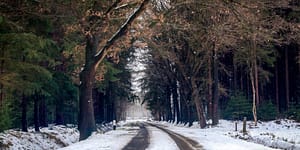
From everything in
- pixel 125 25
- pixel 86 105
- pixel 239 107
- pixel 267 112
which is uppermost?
pixel 125 25

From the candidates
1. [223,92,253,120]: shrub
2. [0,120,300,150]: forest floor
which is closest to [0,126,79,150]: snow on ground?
[0,120,300,150]: forest floor

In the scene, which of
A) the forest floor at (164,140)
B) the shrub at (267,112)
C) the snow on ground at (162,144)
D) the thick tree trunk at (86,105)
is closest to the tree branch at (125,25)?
the thick tree trunk at (86,105)

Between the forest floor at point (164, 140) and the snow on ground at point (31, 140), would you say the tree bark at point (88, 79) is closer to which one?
the forest floor at point (164, 140)

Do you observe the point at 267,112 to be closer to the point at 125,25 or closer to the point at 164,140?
the point at 164,140

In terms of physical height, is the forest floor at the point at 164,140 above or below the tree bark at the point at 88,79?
below

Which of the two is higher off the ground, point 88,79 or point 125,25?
point 125,25

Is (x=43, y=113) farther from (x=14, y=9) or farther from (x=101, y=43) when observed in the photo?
(x=14, y=9)

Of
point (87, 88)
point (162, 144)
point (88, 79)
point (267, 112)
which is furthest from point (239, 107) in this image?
point (162, 144)

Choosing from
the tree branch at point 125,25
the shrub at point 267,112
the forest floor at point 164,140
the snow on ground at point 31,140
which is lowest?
the snow on ground at point 31,140

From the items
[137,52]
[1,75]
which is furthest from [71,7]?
[137,52]

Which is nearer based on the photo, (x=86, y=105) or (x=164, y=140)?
(x=164, y=140)

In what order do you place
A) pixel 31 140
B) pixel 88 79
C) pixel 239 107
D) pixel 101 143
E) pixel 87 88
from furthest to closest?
pixel 239 107, pixel 31 140, pixel 87 88, pixel 88 79, pixel 101 143

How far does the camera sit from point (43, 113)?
117ft

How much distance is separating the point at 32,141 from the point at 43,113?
12969mm
